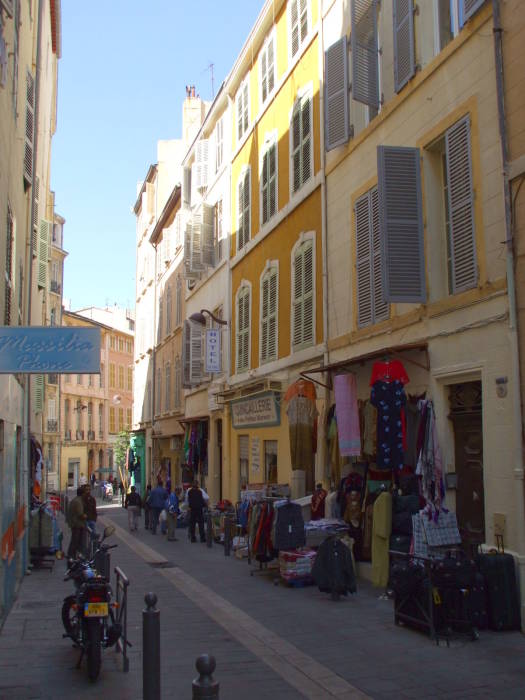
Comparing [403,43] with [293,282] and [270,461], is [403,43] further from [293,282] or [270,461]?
[270,461]

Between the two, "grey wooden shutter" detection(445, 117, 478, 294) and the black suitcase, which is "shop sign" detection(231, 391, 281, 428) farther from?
the black suitcase

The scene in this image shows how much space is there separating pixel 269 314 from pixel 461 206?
350 inches

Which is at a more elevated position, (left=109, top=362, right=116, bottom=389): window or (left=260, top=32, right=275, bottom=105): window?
(left=260, top=32, right=275, bottom=105): window

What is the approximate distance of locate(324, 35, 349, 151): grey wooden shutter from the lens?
13.7 metres

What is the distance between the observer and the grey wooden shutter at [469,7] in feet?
30.6

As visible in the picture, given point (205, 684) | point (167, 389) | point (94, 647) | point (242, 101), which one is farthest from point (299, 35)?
point (167, 389)

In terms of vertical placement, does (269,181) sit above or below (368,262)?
above

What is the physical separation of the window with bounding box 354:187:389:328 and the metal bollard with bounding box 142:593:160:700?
749 centimetres

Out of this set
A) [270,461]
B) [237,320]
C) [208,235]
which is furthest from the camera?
[208,235]

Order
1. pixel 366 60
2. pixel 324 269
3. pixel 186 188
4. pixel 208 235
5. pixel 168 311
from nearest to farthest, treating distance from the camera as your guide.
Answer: pixel 366 60 → pixel 324 269 → pixel 208 235 → pixel 186 188 → pixel 168 311

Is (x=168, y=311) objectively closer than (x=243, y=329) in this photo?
No

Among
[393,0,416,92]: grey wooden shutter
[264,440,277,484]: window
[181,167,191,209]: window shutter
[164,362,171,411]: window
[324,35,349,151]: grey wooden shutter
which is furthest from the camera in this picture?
[164,362,171,411]: window

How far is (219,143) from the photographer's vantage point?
957 inches

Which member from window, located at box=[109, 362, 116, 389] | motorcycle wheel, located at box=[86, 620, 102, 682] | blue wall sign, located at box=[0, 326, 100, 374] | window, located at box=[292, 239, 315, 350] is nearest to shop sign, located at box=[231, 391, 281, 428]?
window, located at box=[292, 239, 315, 350]
